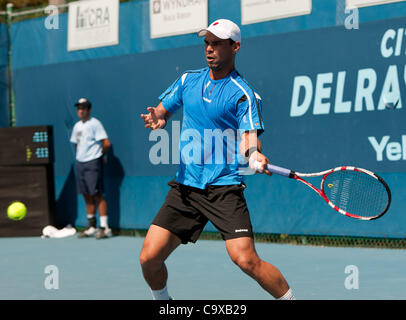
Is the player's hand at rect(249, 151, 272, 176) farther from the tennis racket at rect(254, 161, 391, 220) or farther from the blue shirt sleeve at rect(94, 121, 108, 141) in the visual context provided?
the blue shirt sleeve at rect(94, 121, 108, 141)

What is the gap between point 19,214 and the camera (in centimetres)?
888

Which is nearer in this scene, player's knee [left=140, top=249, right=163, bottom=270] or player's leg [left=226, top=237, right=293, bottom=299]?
player's leg [left=226, top=237, right=293, bottom=299]

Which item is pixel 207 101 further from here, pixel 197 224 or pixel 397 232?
pixel 397 232

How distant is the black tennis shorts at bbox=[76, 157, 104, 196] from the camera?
33.8 ft

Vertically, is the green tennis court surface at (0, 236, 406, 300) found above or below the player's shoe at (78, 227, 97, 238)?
above

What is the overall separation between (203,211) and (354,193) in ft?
3.26

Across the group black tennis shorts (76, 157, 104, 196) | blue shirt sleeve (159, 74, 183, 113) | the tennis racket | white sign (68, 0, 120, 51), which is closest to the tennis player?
blue shirt sleeve (159, 74, 183, 113)

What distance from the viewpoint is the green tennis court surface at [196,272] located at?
20.2ft

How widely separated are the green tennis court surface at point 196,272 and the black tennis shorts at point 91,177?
33.5 inches

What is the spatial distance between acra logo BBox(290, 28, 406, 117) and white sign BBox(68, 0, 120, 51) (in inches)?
118

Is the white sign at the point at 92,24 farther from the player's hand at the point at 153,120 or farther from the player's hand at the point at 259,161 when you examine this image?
the player's hand at the point at 259,161

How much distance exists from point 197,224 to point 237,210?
0.93 ft

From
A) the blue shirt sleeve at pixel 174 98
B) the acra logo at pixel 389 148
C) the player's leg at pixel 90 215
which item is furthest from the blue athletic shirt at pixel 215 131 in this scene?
the player's leg at pixel 90 215
